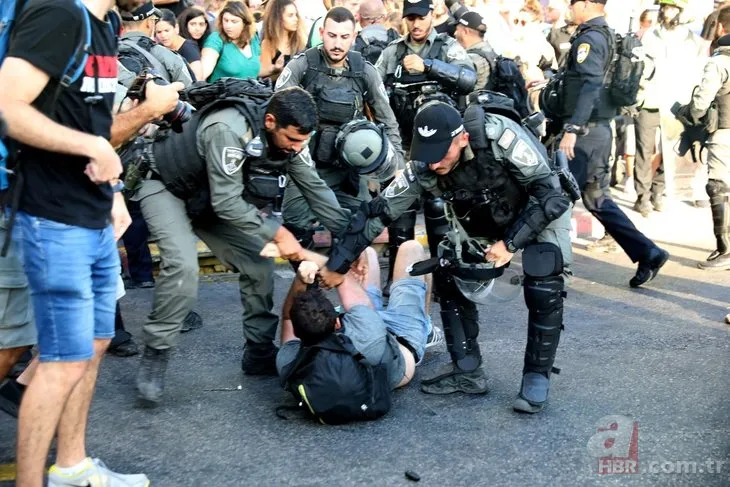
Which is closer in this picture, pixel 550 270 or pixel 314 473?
pixel 314 473

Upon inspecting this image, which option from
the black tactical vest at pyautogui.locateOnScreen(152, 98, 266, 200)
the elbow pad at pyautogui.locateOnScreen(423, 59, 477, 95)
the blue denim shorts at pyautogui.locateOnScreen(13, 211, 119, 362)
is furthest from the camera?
the elbow pad at pyautogui.locateOnScreen(423, 59, 477, 95)

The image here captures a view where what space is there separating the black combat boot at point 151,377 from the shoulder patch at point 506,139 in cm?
Result: 185

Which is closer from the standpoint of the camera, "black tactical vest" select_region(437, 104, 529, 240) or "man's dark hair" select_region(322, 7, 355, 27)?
"black tactical vest" select_region(437, 104, 529, 240)

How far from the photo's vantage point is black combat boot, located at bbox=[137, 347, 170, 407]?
4.53m

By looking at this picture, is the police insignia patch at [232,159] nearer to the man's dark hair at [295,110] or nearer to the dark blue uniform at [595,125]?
the man's dark hair at [295,110]

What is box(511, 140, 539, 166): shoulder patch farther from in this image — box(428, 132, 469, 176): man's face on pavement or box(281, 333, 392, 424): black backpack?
box(281, 333, 392, 424): black backpack

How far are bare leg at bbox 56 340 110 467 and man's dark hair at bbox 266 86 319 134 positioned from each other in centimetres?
138

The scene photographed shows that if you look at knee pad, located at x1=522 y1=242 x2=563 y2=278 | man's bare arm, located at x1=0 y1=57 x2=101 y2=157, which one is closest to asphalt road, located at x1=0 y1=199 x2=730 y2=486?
knee pad, located at x1=522 y1=242 x2=563 y2=278

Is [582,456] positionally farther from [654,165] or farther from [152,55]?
[654,165]

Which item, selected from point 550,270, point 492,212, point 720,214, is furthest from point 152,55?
point 720,214

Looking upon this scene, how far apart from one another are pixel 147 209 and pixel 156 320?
0.54m

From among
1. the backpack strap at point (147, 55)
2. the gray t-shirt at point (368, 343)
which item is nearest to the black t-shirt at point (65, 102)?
the gray t-shirt at point (368, 343)

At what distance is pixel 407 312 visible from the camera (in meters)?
5.07

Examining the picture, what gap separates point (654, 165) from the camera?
967 cm
